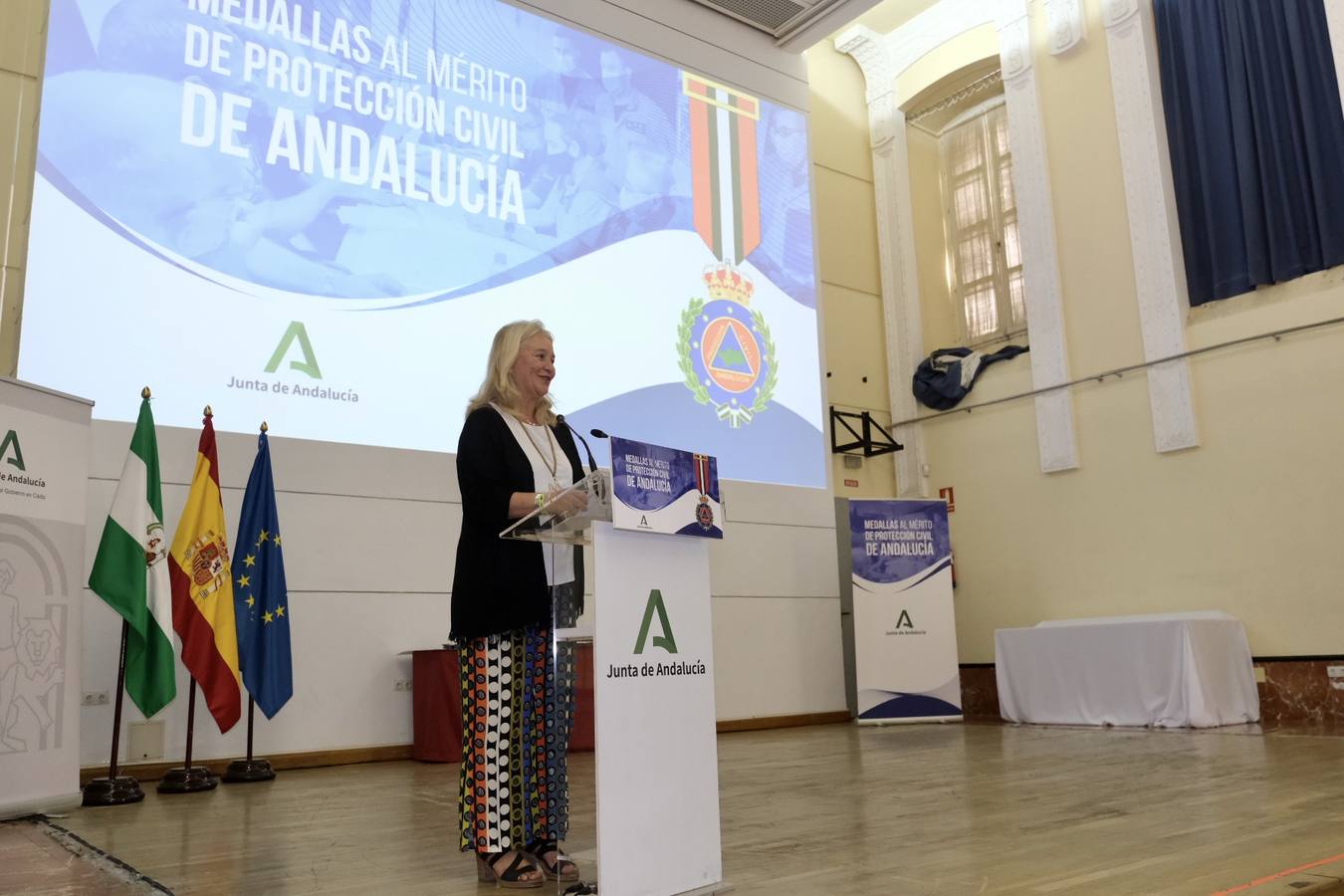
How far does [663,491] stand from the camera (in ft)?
6.55

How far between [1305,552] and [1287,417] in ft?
2.58

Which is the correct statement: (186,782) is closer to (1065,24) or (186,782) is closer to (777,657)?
(777,657)

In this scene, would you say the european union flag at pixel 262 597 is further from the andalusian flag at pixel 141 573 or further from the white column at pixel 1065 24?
the white column at pixel 1065 24

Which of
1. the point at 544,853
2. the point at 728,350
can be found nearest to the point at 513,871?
the point at 544,853

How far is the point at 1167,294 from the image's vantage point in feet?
21.2

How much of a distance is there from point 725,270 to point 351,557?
3.01 meters

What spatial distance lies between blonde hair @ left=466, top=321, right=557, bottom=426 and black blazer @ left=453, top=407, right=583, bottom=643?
0.16 feet

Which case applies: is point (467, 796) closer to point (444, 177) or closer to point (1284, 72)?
point (444, 177)

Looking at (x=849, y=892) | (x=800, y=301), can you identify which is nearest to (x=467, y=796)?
(x=849, y=892)

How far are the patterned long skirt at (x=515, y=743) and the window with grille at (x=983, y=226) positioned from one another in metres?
6.26

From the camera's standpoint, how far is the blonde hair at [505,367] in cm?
237

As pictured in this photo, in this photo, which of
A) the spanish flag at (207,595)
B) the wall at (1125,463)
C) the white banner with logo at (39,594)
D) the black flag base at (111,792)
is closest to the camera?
the white banner with logo at (39,594)

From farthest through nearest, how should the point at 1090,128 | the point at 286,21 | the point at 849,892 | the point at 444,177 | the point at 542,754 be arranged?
the point at 1090,128 → the point at 444,177 → the point at 286,21 → the point at 542,754 → the point at 849,892

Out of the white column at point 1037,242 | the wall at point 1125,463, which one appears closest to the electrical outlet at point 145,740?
the wall at point 1125,463
